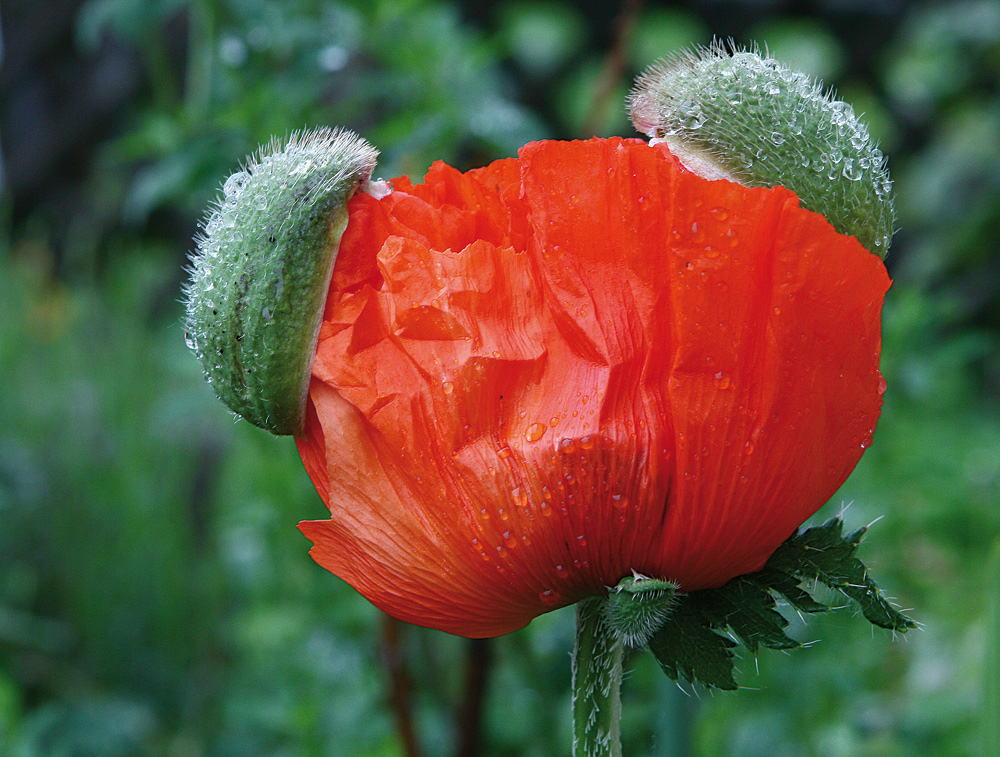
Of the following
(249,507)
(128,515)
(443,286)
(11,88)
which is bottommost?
(443,286)

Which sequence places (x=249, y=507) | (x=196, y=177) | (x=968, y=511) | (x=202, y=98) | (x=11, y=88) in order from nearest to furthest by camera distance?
(x=196, y=177), (x=202, y=98), (x=249, y=507), (x=968, y=511), (x=11, y=88)

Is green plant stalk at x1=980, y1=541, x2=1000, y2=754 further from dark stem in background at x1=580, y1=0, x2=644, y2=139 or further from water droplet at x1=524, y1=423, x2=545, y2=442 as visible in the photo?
dark stem in background at x1=580, y1=0, x2=644, y2=139

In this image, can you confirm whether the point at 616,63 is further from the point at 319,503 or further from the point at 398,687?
the point at 398,687

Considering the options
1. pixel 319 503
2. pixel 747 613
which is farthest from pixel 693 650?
pixel 319 503

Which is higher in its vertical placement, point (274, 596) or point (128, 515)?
point (128, 515)

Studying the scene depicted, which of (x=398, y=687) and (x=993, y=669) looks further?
(x=398, y=687)

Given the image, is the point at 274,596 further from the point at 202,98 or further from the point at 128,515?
the point at 202,98

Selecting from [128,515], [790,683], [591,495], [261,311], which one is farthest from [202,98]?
[128,515]
